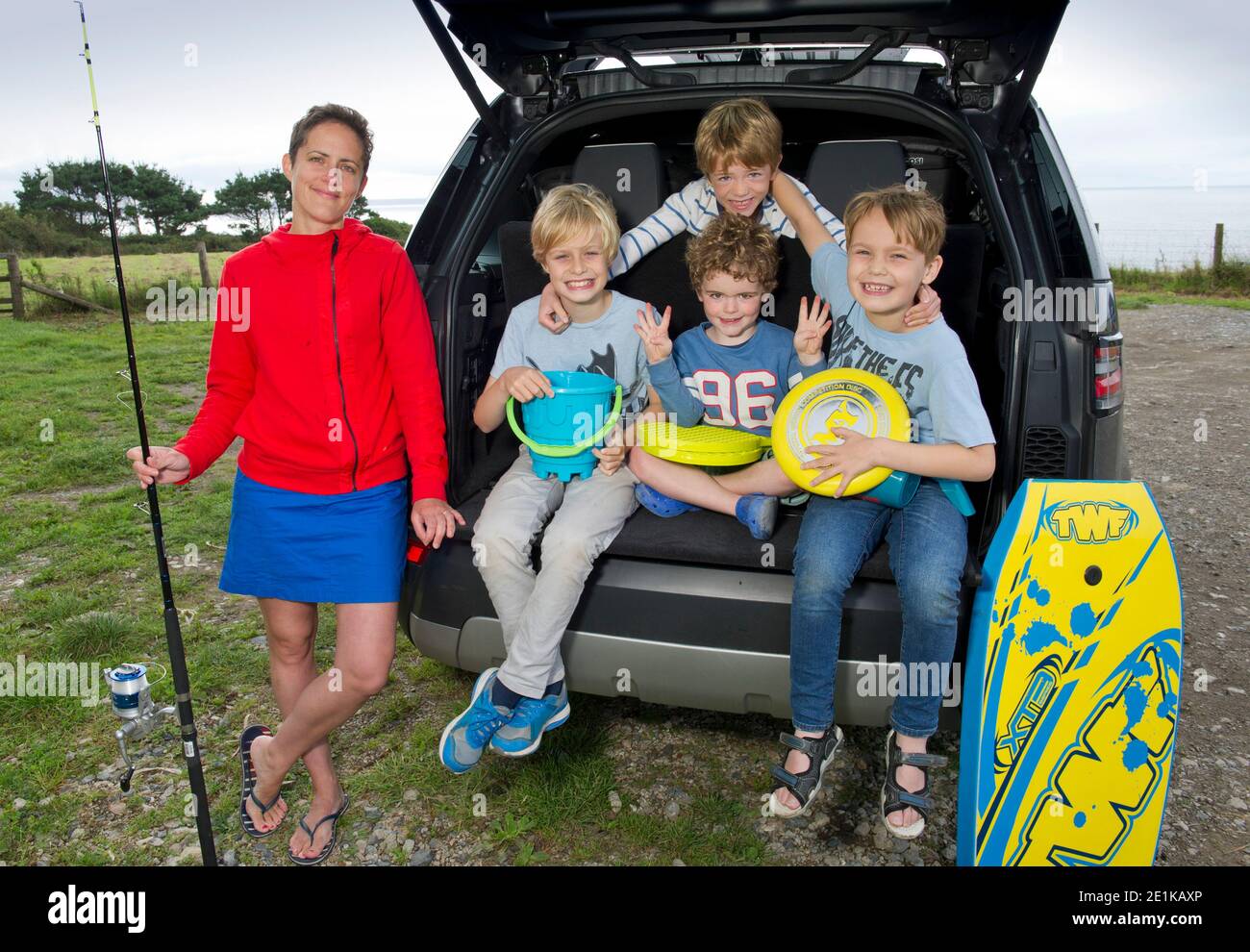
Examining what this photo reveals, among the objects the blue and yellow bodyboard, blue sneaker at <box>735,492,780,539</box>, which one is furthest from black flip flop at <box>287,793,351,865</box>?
the blue and yellow bodyboard

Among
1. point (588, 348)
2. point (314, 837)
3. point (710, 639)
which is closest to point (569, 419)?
point (588, 348)

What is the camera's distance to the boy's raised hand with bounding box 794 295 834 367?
2625 mm

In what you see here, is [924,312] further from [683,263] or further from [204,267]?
[204,267]

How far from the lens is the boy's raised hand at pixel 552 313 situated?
2.70 meters

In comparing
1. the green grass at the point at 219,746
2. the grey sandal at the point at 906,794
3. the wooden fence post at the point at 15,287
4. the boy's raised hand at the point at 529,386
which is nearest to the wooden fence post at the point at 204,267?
the wooden fence post at the point at 15,287

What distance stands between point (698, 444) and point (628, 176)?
98cm

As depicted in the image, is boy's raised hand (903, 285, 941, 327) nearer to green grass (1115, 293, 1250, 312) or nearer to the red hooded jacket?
the red hooded jacket

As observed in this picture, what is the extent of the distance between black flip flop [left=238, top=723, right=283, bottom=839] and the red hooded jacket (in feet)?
2.37

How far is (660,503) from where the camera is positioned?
2617 mm

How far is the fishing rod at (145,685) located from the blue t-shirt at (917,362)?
176cm

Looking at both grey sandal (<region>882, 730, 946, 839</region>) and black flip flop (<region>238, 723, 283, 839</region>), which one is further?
black flip flop (<region>238, 723, 283, 839</region>)

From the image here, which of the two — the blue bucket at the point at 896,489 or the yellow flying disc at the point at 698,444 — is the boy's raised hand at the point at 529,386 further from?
the blue bucket at the point at 896,489

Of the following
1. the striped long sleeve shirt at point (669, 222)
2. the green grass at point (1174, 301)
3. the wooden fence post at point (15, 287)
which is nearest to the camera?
the striped long sleeve shirt at point (669, 222)

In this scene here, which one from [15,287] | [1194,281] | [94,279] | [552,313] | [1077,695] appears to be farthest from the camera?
[1194,281]
